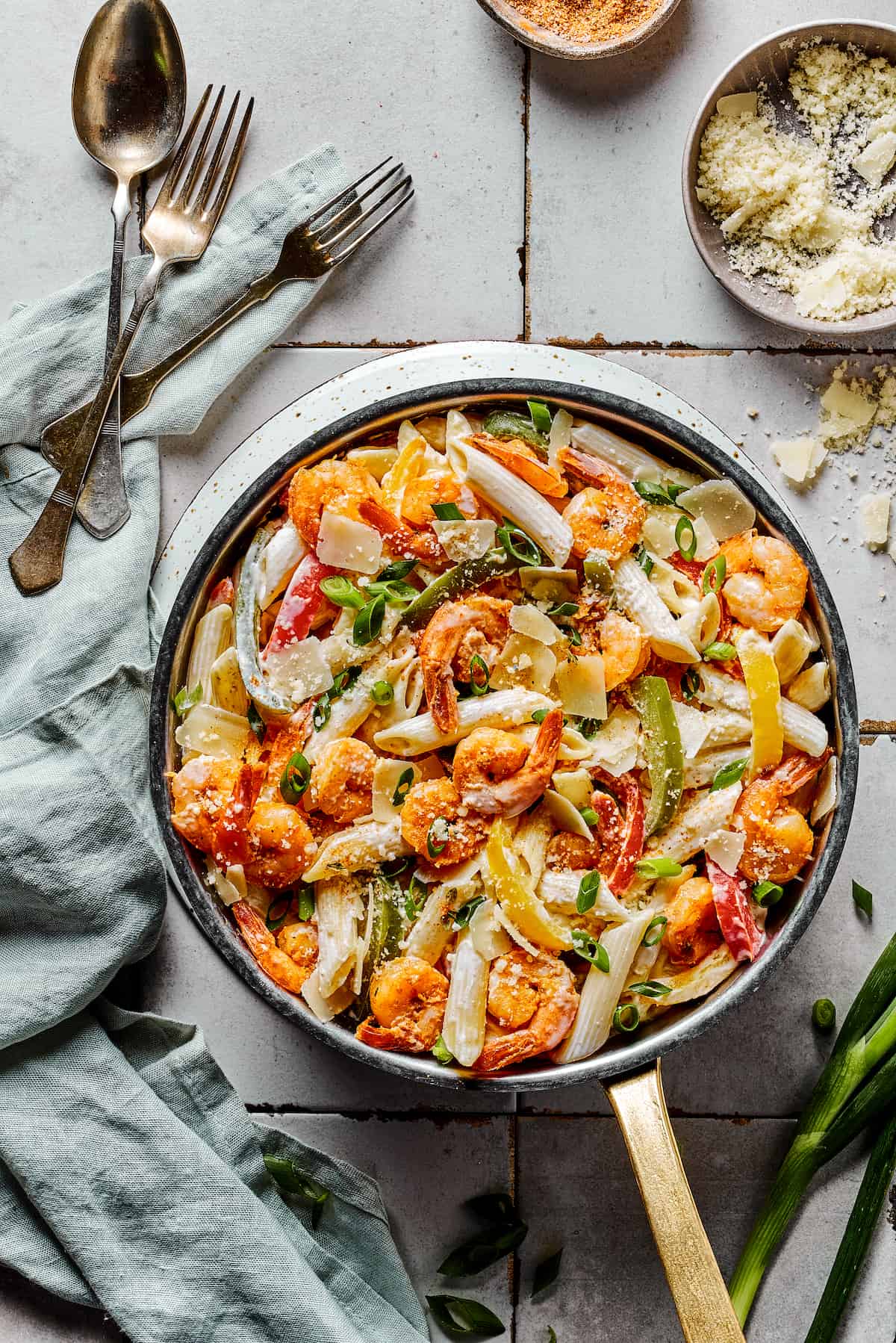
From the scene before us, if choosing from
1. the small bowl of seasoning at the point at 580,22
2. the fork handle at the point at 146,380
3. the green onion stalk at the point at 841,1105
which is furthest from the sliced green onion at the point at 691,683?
the small bowl of seasoning at the point at 580,22

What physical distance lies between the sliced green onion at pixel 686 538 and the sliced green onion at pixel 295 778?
651 mm

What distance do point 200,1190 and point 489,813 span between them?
88 centimetres

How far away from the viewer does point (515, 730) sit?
1.71 m

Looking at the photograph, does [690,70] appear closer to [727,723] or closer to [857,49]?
[857,49]

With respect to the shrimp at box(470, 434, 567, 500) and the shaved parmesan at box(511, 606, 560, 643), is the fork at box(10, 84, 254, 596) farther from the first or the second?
the shaved parmesan at box(511, 606, 560, 643)

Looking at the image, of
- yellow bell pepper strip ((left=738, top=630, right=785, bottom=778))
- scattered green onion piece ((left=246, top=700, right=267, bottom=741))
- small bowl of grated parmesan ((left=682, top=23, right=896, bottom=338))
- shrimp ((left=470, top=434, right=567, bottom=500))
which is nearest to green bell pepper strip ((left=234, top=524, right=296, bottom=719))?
scattered green onion piece ((left=246, top=700, right=267, bottom=741))

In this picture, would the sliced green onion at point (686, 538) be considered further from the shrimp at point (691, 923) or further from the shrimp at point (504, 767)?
the shrimp at point (691, 923)

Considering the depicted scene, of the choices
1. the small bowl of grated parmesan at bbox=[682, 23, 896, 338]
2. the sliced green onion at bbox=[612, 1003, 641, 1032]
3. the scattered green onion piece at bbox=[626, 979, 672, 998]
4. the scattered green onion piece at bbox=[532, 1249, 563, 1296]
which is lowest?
the scattered green onion piece at bbox=[532, 1249, 563, 1296]

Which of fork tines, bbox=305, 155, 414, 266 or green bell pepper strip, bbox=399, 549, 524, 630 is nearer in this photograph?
green bell pepper strip, bbox=399, 549, 524, 630

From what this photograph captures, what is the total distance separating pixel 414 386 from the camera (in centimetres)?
194

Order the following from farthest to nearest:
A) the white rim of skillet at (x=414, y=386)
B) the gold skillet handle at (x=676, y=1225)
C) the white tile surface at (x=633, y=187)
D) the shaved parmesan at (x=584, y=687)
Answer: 1. the white tile surface at (x=633, y=187)
2. the white rim of skillet at (x=414, y=386)
3. the shaved parmesan at (x=584, y=687)
4. the gold skillet handle at (x=676, y=1225)

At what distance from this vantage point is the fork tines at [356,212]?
83.9 inches

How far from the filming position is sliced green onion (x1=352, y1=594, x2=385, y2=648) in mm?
1689

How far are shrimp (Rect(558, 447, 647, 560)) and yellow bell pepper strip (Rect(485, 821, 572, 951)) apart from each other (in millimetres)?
435
